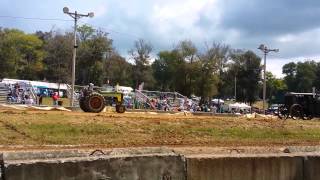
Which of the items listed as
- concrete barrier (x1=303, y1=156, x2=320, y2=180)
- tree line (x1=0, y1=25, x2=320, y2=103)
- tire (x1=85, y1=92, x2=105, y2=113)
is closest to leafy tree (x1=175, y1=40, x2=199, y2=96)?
tree line (x1=0, y1=25, x2=320, y2=103)

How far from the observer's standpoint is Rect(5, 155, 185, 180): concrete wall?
6.48 m

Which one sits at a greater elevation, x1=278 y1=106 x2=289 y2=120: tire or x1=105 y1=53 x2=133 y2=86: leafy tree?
x1=105 y1=53 x2=133 y2=86: leafy tree

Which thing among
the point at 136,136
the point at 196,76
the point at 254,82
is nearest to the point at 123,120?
the point at 136,136

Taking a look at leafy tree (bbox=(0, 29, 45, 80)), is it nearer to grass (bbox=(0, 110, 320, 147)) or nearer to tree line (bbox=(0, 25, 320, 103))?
tree line (bbox=(0, 25, 320, 103))

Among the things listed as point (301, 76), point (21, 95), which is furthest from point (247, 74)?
point (21, 95)

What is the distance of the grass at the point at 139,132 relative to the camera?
1964cm

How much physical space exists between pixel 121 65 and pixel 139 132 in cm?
11339

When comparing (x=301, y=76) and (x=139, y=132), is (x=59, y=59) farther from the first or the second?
(x=139, y=132)

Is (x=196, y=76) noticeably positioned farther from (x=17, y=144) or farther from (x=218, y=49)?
(x=17, y=144)

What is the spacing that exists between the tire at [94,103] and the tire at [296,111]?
1510cm

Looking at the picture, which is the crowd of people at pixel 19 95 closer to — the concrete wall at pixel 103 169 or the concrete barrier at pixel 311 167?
the concrete barrier at pixel 311 167

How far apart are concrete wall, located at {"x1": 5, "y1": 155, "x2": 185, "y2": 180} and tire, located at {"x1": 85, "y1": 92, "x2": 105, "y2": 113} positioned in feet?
90.1

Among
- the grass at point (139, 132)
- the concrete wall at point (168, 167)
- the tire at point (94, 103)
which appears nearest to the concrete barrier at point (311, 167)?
the concrete wall at point (168, 167)

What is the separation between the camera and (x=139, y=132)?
886 inches
